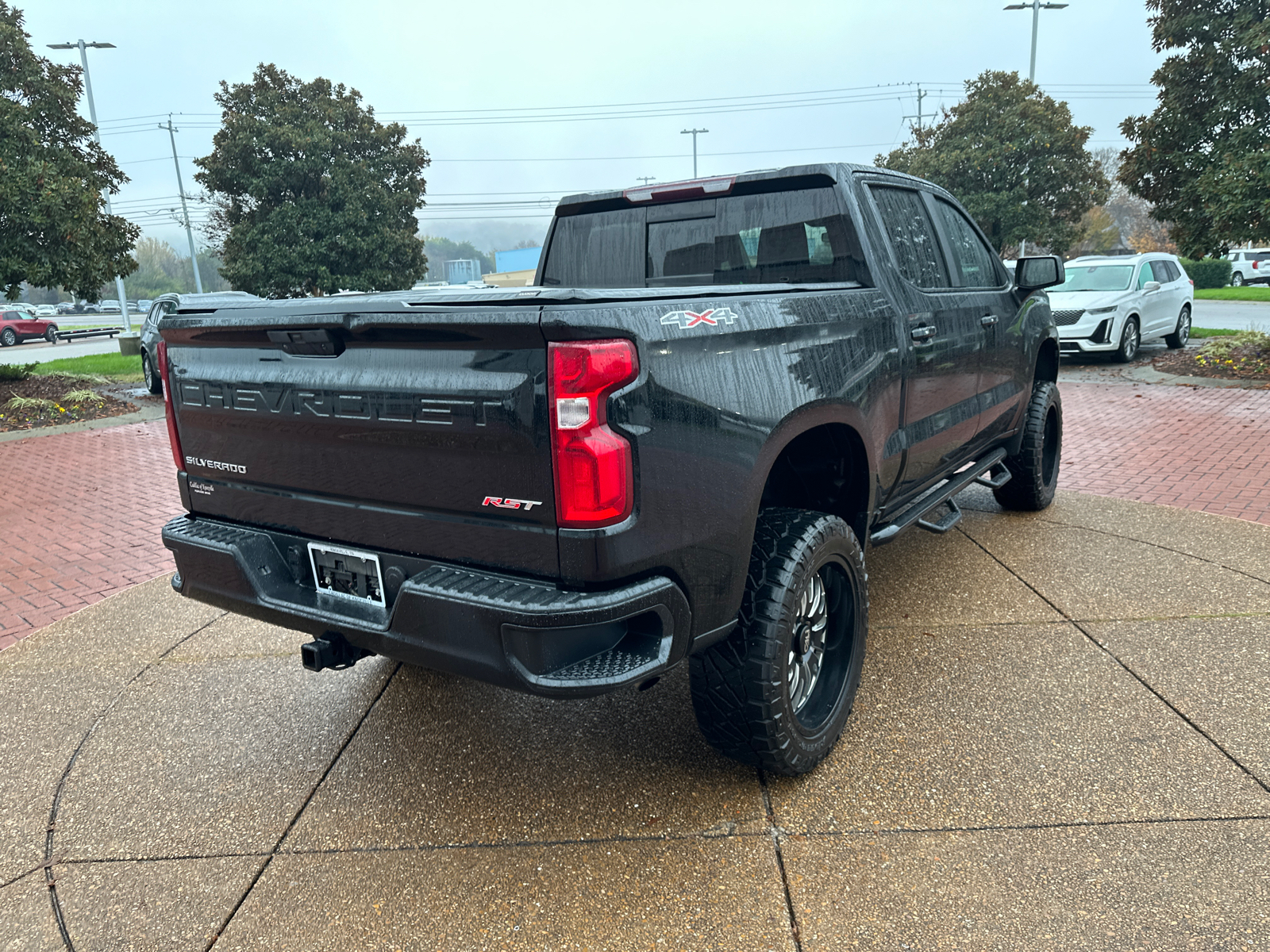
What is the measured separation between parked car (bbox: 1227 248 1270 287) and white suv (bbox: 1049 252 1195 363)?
29434mm

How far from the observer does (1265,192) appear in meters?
10.7

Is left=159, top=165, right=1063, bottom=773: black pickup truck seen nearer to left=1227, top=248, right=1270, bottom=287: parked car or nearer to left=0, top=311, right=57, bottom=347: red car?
left=0, top=311, right=57, bottom=347: red car

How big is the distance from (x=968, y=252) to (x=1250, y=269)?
144ft

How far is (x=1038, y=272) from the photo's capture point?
182 inches

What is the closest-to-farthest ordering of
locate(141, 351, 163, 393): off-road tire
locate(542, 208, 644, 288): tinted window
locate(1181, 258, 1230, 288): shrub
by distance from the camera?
1. locate(542, 208, 644, 288): tinted window
2. locate(141, 351, 163, 393): off-road tire
3. locate(1181, 258, 1230, 288): shrub

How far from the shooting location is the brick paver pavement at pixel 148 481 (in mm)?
5312

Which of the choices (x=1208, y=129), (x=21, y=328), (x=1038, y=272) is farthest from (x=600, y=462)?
(x=21, y=328)

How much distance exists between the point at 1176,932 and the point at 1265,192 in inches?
460

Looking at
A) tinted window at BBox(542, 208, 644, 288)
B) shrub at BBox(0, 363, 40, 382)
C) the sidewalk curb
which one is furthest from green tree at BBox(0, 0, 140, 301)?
tinted window at BBox(542, 208, 644, 288)

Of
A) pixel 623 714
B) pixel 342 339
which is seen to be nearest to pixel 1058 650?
pixel 623 714

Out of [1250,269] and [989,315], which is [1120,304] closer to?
[989,315]

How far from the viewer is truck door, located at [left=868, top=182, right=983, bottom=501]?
3.49 meters

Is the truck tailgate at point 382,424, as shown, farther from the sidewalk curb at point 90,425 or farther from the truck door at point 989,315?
the sidewalk curb at point 90,425

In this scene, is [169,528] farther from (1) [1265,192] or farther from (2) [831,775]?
(1) [1265,192]
